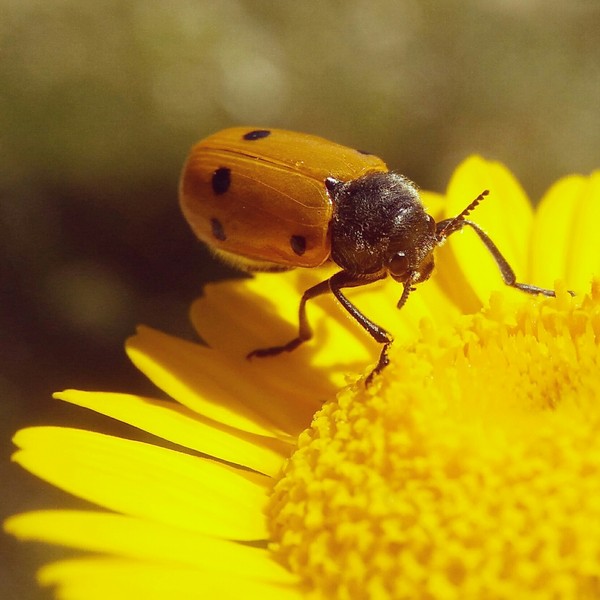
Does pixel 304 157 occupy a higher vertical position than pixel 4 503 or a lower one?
higher

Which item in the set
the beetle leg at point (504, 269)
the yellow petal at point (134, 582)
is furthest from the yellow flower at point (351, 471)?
the beetle leg at point (504, 269)

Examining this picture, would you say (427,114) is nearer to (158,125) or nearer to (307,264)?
(158,125)

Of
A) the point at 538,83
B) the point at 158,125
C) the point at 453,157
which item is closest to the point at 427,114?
the point at 453,157

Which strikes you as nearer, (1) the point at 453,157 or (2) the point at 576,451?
(2) the point at 576,451

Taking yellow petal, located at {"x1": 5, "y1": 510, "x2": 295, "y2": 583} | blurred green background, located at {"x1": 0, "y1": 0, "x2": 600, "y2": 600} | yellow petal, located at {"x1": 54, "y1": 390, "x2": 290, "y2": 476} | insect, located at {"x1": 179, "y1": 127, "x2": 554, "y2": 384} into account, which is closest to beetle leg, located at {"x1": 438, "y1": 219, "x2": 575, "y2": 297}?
insect, located at {"x1": 179, "y1": 127, "x2": 554, "y2": 384}

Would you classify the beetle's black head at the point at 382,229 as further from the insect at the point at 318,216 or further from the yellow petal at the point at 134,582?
the yellow petal at the point at 134,582

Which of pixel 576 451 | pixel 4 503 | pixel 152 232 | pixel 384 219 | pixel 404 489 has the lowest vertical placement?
pixel 4 503

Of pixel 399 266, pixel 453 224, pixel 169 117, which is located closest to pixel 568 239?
pixel 453 224
